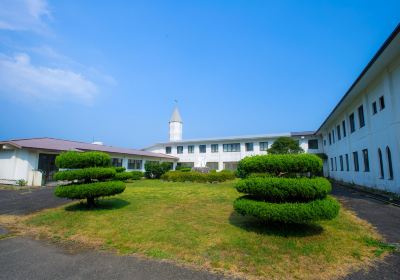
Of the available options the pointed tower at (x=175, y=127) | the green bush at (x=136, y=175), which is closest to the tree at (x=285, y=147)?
the green bush at (x=136, y=175)

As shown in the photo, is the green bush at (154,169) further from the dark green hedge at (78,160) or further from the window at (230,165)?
the dark green hedge at (78,160)

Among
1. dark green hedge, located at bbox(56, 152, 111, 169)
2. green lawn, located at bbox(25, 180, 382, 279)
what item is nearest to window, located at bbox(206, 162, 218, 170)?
green lawn, located at bbox(25, 180, 382, 279)

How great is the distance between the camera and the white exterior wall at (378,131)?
11594mm

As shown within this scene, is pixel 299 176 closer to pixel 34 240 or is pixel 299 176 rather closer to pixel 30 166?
pixel 34 240

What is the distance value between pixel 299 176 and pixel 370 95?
1257 cm

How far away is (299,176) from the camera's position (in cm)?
612

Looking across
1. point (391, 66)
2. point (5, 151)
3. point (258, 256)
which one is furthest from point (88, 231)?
point (5, 151)

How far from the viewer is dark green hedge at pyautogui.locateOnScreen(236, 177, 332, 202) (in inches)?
220

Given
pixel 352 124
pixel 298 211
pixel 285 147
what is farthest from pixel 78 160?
pixel 285 147

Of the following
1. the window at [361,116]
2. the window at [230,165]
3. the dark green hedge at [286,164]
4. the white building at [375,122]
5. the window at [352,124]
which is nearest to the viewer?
the dark green hedge at [286,164]

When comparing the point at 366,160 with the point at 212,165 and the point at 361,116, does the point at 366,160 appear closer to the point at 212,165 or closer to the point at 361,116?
the point at 361,116

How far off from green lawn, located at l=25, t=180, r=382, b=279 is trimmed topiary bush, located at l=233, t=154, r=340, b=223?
0.59 meters

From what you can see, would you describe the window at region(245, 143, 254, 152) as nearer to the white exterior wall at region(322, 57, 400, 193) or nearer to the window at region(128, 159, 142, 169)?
the window at region(128, 159, 142, 169)

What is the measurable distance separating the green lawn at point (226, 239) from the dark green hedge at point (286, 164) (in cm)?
163
